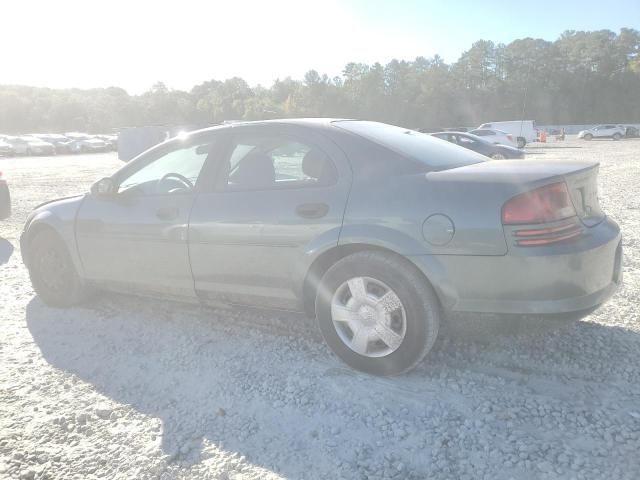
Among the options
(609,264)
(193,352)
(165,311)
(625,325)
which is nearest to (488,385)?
(609,264)

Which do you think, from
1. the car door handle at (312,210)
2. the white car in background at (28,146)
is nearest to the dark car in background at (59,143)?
the white car in background at (28,146)

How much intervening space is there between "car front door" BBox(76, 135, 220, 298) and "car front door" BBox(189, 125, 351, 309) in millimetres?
173

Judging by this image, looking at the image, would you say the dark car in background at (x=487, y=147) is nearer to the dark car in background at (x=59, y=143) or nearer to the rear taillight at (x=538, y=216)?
the rear taillight at (x=538, y=216)

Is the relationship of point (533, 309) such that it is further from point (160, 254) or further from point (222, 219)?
point (160, 254)

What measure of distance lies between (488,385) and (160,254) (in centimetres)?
240

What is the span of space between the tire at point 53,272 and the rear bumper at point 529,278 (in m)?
3.09

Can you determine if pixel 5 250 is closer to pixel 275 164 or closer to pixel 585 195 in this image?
pixel 275 164

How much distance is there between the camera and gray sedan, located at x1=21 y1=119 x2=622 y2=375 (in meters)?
2.71


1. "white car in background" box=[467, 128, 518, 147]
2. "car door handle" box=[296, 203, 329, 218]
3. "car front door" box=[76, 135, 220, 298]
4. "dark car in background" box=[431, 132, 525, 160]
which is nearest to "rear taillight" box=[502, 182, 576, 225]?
"car door handle" box=[296, 203, 329, 218]

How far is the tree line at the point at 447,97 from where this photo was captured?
305 feet

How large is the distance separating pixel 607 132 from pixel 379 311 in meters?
52.1

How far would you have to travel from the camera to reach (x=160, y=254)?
380 centimetres

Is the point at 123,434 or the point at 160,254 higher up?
the point at 160,254

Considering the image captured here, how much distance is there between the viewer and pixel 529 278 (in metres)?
2.66
